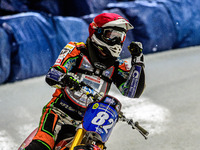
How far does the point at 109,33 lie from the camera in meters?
2.39

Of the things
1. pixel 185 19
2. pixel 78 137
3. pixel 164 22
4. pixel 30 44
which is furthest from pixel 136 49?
pixel 185 19

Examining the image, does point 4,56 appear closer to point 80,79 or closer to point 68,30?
point 68,30

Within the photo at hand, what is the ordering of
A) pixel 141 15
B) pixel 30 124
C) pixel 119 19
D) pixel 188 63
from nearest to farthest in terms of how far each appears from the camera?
pixel 119 19 < pixel 30 124 < pixel 188 63 < pixel 141 15

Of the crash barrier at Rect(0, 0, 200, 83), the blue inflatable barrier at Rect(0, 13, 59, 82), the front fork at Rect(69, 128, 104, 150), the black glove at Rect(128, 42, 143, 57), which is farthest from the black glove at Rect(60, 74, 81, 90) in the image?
the blue inflatable barrier at Rect(0, 13, 59, 82)

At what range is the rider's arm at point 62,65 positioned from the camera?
6.98 feet

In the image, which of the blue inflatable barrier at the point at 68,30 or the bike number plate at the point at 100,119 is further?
the blue inflatable barrier at the point at 68,30

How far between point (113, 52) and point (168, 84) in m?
3.15

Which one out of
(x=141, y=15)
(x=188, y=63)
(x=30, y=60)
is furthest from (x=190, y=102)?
(x=141, y=15)

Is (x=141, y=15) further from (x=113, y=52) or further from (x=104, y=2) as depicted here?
(x=113, y=52)

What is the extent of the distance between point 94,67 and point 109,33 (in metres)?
0.29

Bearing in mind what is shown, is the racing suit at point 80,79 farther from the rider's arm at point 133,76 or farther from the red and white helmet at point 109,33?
the red and white helmet at point 109,33

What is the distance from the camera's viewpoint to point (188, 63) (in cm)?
652

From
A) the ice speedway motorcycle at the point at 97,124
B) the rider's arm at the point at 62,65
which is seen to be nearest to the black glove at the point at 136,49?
the rider's arm at the point at 62,65

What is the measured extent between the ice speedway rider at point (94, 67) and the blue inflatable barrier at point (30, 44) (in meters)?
3.20
